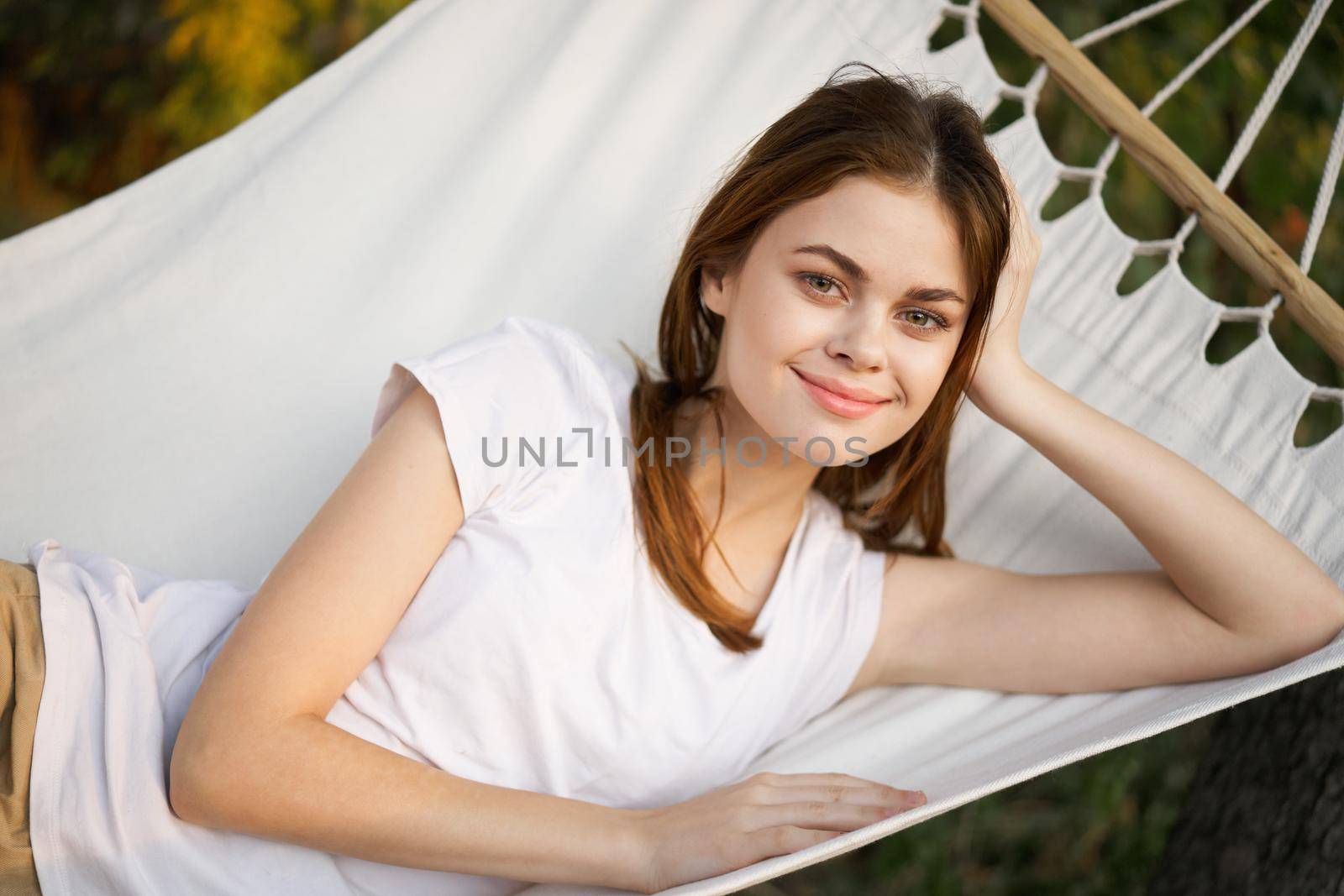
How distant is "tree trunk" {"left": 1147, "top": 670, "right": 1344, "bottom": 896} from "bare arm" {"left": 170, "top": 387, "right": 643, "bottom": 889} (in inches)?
33.1

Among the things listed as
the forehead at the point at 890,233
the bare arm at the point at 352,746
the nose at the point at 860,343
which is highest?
the forehead at the point at 890,233

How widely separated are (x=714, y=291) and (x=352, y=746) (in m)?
0.62

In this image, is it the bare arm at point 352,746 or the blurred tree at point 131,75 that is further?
the blurred tree at point 131,75

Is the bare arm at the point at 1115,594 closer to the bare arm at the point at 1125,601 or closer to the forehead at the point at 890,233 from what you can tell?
the bare arm at the point at 1125,601

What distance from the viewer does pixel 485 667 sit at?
47.3 inches

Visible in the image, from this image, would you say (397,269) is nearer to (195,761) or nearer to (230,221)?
(230,221)

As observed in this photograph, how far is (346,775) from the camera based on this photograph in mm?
1074

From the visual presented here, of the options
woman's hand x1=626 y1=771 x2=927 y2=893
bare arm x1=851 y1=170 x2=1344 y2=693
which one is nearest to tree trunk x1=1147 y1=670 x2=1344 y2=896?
bare arm x1=851 y1=170 x2=1344 y2=693

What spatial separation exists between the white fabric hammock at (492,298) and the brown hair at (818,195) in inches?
6.2

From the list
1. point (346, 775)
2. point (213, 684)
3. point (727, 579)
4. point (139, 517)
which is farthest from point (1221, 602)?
point (139, 517)

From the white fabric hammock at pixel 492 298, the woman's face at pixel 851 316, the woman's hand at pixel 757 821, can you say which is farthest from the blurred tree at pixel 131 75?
the woman's hand at pixel 757 821

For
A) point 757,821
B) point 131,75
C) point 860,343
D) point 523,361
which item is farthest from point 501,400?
point 131,75

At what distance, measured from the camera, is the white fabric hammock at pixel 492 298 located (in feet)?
4.76

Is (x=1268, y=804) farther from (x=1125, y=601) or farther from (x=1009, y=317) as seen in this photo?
(x=1009, y=317)
